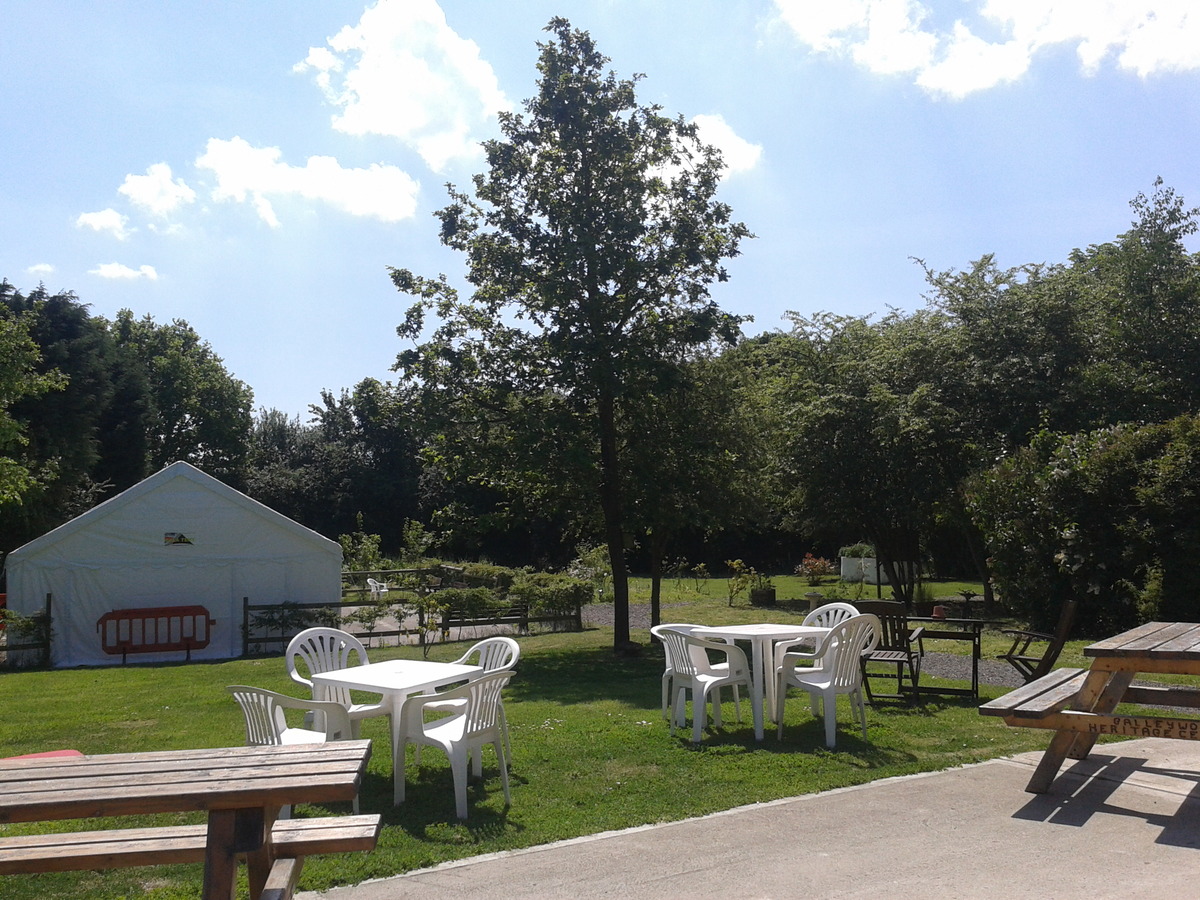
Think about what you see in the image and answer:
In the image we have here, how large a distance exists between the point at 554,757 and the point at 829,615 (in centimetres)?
399

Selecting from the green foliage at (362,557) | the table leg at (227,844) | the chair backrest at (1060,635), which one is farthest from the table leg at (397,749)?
the green foliage at (362,557)

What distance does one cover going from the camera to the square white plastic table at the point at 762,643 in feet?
26.2

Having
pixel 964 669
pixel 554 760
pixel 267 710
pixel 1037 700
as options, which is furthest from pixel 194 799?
pixel 964 669

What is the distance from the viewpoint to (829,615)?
10109 millimetres

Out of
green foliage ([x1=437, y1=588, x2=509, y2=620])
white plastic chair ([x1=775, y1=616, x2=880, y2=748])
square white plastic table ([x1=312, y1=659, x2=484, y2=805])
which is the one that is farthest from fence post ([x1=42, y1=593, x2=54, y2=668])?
white plastic chair ([x1=775, y1=616, x2=880, y2=748])

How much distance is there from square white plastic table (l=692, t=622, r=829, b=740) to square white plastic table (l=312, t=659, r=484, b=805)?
2.33 m

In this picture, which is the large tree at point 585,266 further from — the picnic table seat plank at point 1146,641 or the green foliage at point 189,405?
the green foliage at point 189,405

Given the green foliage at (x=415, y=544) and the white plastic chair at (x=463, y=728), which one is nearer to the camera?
the white plastic chair at (x=463, y=728)

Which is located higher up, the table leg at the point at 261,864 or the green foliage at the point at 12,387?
the green foliage at the point at 12,387

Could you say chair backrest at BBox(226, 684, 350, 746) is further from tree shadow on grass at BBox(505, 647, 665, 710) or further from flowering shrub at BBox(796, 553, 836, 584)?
flowering shrub at BBox(796, 553, 836, 584)

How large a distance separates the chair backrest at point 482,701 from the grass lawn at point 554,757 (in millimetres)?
513

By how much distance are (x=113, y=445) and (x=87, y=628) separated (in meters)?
21.8

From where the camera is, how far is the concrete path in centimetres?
434

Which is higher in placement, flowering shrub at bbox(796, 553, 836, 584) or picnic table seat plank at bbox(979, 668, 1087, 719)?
picnic table seat plank at bbox(979, 668, 1087, 719)
